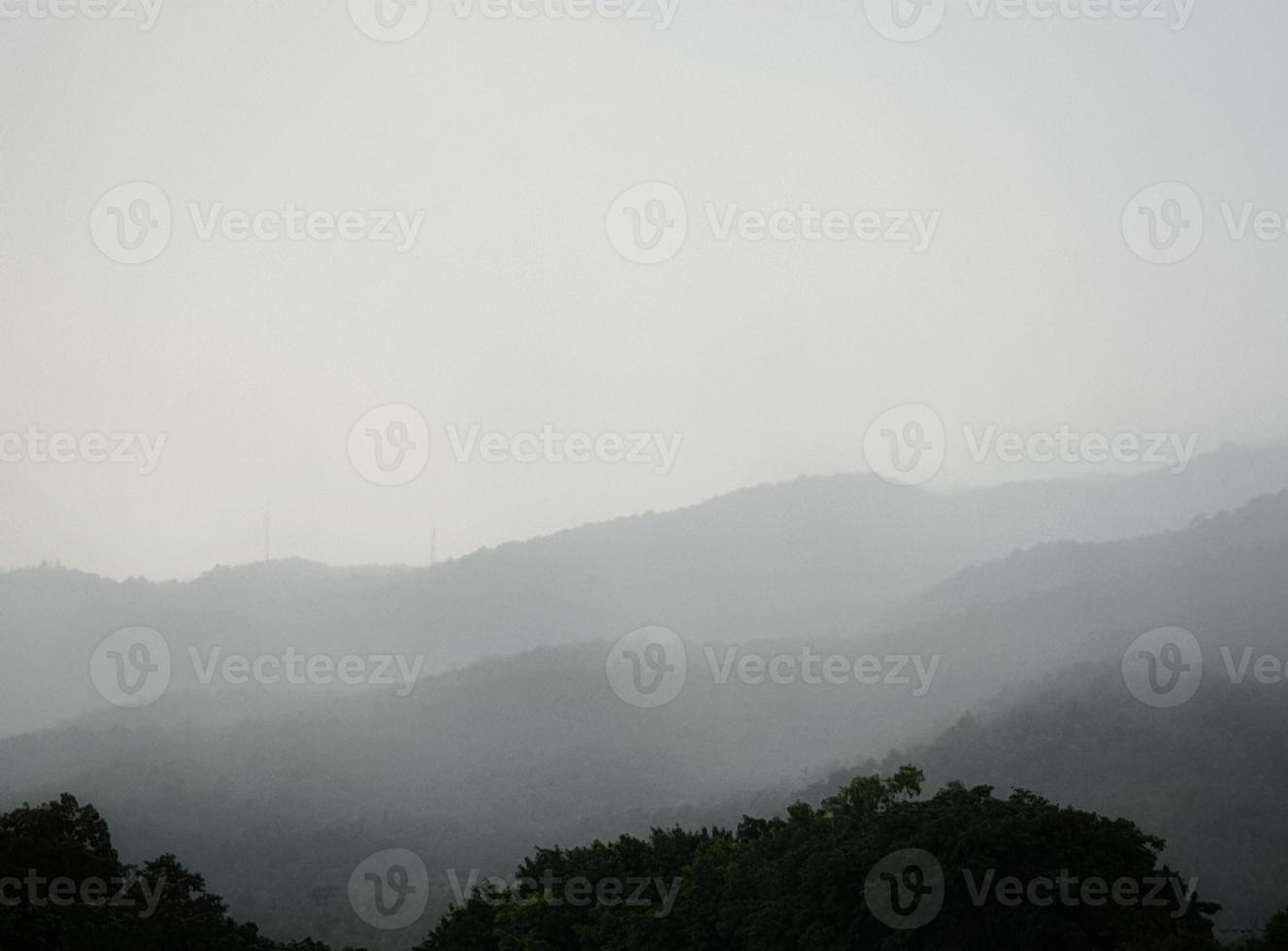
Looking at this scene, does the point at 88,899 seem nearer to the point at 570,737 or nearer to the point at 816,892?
the point at 816,892

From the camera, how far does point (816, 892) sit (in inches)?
1312

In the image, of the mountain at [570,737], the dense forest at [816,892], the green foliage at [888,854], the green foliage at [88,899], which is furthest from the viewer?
the mountain at [570,737]

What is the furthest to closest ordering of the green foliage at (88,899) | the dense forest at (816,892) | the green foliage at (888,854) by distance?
the green foliage at (88,899) → the dense forest at (816,892) → the green foliage at (888,854)

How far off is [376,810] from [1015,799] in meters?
115

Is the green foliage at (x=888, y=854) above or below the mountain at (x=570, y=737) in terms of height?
below

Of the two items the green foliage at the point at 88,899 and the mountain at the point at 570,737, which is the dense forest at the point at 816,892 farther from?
the mountain at the point at 570,737

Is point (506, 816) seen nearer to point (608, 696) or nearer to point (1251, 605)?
point (608, 696)

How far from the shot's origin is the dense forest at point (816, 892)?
30.8 metres

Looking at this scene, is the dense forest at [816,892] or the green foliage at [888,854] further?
the dense forest at [816,892]

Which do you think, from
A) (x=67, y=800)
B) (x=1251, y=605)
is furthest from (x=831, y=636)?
(x=67, y=800)

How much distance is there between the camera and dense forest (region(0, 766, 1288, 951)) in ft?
101

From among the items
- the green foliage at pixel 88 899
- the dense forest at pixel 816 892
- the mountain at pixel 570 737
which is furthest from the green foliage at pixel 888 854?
the mountain at pixel 570 737

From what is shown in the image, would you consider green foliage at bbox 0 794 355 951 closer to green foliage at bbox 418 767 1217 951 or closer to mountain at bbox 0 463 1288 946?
green foliage at bbox 418 767 1217 951

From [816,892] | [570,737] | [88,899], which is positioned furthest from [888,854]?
[570,737]
